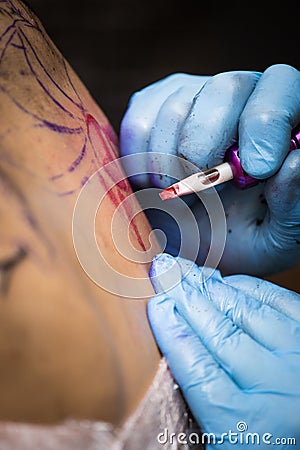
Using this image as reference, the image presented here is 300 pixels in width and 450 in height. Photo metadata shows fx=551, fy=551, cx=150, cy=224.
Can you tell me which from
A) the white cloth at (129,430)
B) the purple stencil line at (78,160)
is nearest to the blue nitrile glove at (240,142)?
the purple stencil line at (78,160)

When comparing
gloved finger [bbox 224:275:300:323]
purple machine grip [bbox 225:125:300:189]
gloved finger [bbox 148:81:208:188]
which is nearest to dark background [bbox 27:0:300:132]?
gloved finger [bbox 148:81:208:188]

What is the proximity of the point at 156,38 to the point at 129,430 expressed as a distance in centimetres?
238

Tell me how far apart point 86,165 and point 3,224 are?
0.70 feet

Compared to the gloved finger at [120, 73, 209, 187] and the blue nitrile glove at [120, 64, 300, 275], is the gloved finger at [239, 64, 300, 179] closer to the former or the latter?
the blue nitrile glove at [120, 64, 300, 275]

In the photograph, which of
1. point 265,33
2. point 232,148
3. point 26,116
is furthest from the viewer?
point 265,33

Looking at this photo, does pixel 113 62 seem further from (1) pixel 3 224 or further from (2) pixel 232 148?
(1) pixel 3 224

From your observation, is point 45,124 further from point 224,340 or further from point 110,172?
point 224,340

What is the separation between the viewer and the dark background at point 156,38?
2.66 metres

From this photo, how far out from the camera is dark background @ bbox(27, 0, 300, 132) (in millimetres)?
2658

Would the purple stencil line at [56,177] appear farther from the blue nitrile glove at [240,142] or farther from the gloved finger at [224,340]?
the blue nitrile glove at [240,142]

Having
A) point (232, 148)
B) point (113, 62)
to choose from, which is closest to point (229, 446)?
point (232, 148)

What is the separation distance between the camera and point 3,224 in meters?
0.70

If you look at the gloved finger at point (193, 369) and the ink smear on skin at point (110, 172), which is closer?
the gloved finger at point (193, 369)

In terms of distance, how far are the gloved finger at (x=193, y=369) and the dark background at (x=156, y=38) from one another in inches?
75.4
